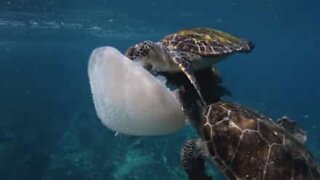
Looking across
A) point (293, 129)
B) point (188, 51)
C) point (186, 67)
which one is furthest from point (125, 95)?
point (293, 129)

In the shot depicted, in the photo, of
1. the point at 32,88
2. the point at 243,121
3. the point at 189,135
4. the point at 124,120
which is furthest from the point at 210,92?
the point at 32,88

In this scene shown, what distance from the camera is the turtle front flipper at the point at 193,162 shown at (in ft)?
15.4

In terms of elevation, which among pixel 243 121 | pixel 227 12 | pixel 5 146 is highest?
pixel 243 121

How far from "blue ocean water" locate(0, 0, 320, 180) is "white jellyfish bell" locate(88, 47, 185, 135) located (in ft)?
21.3

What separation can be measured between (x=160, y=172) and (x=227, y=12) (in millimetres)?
18804

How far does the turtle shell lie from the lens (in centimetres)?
516

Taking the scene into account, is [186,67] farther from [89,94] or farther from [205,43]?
[89,94]

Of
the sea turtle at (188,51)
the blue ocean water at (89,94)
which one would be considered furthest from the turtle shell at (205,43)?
the blue ocean water at (89,94)

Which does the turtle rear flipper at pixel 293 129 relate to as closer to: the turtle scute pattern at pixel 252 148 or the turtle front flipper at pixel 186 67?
the turtle scute pattern at pixel 252 148

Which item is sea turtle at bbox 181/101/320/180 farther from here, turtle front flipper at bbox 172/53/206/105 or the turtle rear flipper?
turtle front flipper at bbox 172/53/206/105

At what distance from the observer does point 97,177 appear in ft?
49.6

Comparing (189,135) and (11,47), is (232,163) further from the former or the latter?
(11,47)

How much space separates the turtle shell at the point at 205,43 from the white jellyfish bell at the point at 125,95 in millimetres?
1228

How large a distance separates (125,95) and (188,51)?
4.92ft
